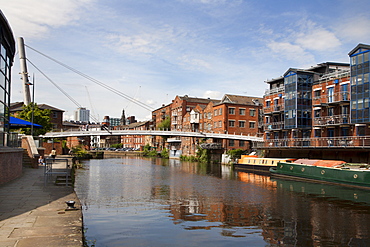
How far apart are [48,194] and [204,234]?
22.0 feet

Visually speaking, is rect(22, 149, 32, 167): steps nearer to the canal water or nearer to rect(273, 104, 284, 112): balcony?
the canal water

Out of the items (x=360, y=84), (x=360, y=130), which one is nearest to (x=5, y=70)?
(x=360, y=84)

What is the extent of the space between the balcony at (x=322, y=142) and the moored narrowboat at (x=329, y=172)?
181 inches

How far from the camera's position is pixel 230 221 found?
13984 mm

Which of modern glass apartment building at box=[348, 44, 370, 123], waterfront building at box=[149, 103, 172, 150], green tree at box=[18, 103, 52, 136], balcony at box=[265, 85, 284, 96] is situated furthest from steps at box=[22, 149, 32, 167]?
waterfront building at box=[149, 103, 172, 150]

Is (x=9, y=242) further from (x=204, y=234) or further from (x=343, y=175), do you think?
(x=343, y=175)

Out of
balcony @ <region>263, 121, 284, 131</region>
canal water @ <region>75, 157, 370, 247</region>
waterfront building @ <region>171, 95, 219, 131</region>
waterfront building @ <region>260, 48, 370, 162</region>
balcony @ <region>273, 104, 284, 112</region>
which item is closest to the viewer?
canal water @ <region>75, 157, 370, 247</region>

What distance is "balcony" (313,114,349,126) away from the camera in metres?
36.0

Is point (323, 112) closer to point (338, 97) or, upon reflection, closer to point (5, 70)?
point (338, 97)

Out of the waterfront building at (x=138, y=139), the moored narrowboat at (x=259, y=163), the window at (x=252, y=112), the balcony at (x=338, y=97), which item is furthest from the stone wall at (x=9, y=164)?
the waterfront building at (x=138, y=139)

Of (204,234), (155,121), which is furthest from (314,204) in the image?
(155,121)

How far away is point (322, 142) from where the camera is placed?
38.7 meters

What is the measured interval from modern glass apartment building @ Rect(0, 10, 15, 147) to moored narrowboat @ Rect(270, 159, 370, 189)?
23669 millimetres

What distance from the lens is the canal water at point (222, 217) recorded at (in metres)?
11.3
